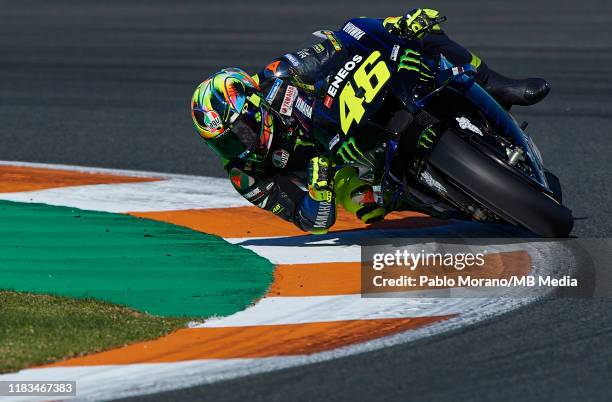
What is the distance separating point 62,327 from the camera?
6070mm

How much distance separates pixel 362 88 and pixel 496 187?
0.92 metres

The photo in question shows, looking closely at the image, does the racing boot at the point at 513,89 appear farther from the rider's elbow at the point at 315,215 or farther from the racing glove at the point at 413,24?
the rider's elbow at the point at 315,215

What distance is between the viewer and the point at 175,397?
203 inches

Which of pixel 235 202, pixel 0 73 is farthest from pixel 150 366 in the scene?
pixel 0 73

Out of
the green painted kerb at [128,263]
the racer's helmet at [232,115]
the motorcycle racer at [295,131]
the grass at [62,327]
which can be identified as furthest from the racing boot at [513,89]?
the grass at [62,327]

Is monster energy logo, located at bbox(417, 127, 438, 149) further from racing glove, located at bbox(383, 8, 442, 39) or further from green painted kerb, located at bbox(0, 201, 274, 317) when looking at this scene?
green painted kerb, located at bbox(0, 201, 274, 317)

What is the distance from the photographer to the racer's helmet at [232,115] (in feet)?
24.0

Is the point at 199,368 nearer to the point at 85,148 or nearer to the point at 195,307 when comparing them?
the point at 195,307

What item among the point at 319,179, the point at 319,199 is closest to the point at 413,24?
the point at 319,179

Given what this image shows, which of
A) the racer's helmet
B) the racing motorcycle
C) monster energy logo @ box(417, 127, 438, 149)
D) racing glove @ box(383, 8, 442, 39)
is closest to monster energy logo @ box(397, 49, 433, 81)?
the racing motorcycle

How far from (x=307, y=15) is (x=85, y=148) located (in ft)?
29.4

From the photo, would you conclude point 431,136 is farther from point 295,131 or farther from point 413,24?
point 295,131

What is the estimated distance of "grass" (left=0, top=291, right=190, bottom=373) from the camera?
5715 mm

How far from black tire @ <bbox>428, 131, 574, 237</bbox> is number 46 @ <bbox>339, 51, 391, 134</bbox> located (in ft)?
1.50
